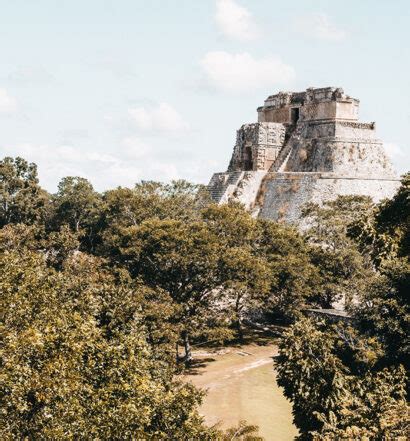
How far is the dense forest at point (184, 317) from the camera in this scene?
17.7 metres

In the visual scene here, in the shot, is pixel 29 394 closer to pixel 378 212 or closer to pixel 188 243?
pixel 378 212

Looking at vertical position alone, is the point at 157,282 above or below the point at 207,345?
above

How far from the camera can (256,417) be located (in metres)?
31.9

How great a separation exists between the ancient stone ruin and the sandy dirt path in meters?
24.5

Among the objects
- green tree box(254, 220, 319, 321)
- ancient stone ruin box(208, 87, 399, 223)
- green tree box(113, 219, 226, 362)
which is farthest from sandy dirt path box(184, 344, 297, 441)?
ancient stone ruin box(208, 87, 399, 223)

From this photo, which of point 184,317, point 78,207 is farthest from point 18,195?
point 184,317

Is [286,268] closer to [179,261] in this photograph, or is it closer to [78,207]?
[179,261]

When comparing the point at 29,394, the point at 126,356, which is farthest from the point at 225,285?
the point at 29,394

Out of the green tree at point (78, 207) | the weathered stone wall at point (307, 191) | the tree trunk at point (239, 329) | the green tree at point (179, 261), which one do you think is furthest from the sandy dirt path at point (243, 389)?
the green tree at point (78, 207)

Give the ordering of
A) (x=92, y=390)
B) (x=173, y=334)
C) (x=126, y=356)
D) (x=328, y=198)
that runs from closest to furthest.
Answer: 1. (x=92, y=390)
2. (x=126, y=356)
3. (x=173, y=334)
4. (x=328, y=198)

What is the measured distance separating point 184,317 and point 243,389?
21.0 feet

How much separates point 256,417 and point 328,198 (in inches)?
1502

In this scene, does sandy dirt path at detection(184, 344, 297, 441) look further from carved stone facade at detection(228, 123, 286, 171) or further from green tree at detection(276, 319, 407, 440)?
carved stone facade at detection(228, 123, 286, 171)

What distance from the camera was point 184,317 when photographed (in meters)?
40.6
